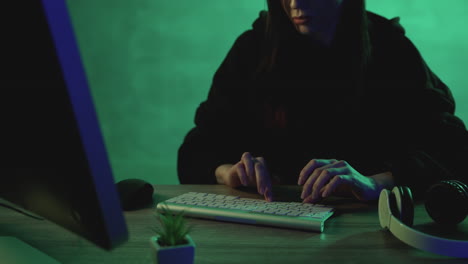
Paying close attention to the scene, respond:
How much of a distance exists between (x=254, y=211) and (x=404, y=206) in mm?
278

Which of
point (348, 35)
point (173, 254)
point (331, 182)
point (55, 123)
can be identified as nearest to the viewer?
point (55, 123)

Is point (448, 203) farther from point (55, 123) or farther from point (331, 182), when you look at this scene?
point (55, 123)

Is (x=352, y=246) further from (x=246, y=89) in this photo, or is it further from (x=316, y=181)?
(x=246, y=89)

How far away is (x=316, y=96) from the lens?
168 cm

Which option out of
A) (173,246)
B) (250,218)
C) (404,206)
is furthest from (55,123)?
(404,206)

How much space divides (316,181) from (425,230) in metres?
0.25

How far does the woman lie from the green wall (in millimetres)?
1146

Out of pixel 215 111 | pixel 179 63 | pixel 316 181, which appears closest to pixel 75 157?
pixel 316 181

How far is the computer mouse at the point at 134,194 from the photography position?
102cm

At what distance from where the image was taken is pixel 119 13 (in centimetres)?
295

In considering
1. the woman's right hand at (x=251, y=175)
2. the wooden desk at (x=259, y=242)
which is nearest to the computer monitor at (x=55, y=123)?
the wooden desk at (x=259, y=242)

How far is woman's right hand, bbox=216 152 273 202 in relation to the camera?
1.09m

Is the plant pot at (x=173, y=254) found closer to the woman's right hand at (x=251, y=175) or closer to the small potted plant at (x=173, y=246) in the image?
the small potted plant at (x=173, y=246)

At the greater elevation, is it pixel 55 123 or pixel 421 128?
pixel 55 123
